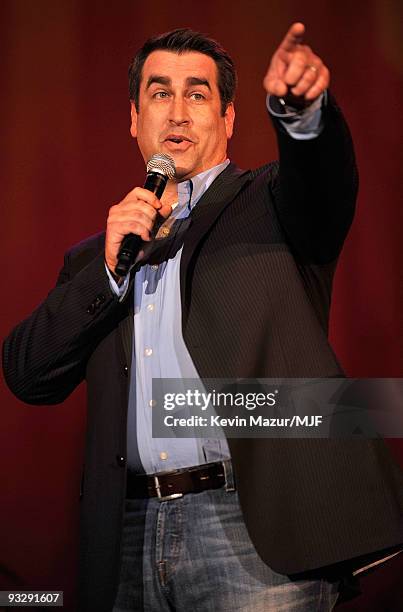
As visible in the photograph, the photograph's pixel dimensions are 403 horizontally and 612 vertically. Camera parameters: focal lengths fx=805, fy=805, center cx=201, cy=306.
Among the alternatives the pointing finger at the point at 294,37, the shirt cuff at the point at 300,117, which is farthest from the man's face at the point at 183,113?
the pointing finger at the point at 294,37

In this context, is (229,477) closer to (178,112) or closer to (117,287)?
(117,287)

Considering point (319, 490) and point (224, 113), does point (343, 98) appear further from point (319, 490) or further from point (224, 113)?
point (319, 490)

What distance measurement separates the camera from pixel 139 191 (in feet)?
4.25

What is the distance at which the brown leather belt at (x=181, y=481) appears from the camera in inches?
51.1

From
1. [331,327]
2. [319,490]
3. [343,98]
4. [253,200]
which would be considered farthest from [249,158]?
[319,490]

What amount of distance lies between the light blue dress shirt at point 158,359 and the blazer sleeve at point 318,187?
23cm

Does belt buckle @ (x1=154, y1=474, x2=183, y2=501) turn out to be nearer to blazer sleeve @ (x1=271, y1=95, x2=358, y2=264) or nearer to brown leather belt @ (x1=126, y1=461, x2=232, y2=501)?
brown leather belt @ (x1=126, y1=461, x2=232, y2=501)

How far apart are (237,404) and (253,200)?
0.39 metres

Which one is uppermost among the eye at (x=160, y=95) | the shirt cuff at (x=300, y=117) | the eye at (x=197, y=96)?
the eye at (x=160, y=95)

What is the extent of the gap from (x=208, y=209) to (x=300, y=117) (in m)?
0.35

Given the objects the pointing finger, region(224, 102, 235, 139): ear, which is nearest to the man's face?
region(224, 102, 235, 139): ear

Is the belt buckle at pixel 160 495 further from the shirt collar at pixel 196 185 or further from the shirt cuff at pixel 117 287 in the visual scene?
the shirt collar at pixel 196 185

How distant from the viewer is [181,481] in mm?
1317

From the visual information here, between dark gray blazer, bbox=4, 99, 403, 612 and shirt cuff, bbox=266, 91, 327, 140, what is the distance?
0.05 feet
